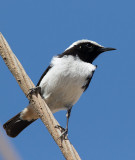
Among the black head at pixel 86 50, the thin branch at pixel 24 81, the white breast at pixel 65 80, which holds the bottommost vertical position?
the thin branch at pixel 24 81

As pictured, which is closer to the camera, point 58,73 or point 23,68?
point 23,68

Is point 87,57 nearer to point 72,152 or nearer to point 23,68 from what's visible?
point 23,68

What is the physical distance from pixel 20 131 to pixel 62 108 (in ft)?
2.89

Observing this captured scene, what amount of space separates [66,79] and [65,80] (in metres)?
0.02

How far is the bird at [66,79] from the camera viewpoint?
12.3 feet

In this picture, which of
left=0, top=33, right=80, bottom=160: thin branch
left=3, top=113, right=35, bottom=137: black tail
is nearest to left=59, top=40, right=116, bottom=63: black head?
left=3, top=113, right=35, bottom=137: black tail

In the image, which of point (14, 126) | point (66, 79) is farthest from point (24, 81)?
point (14, 126)

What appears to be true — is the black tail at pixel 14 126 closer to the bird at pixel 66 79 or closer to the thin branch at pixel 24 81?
the bird at pixel 66 79

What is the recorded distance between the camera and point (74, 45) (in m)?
4.28

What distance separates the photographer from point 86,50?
13.7 feet

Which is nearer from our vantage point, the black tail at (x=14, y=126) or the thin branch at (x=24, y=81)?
the thin branch at (x=24, y=81)

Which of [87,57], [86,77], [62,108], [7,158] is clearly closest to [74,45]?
[87,57]

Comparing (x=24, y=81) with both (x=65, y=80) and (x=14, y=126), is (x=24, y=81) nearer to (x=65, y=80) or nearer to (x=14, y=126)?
(x=65, y=80)

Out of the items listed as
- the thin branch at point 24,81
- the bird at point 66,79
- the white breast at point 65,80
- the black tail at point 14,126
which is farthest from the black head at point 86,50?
the thin branch at point 24,81
